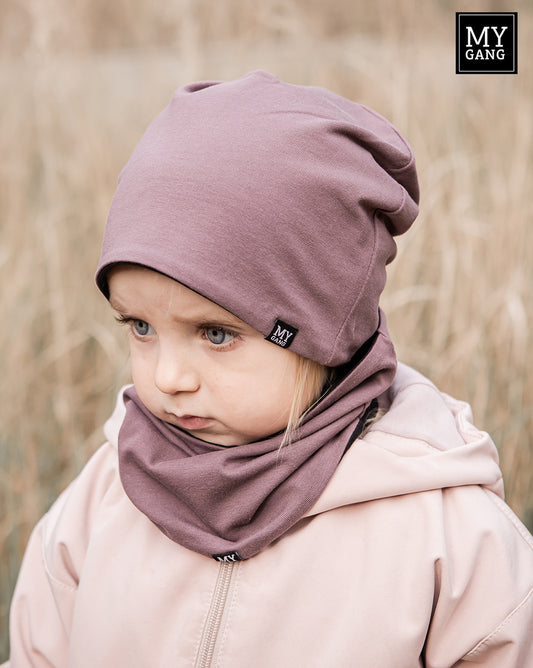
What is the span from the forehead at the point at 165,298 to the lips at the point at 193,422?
18 cm

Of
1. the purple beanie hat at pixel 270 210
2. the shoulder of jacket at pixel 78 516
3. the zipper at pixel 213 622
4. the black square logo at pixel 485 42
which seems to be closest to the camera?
the purple beanie hat at pixel 270 210

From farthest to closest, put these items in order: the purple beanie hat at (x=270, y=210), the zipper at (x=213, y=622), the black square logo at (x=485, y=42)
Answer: the black square logo at (x=485, y=42) < the zipper at (x=213, y=622) < the purple beanie hat at (x=270, y=210)

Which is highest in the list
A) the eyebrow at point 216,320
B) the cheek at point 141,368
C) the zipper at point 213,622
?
the eyebrow at point 216,320

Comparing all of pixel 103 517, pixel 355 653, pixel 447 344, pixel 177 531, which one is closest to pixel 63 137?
pixel 447 344

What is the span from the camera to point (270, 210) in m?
1.18

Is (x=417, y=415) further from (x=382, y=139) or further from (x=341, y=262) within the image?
(x=382, y=139)

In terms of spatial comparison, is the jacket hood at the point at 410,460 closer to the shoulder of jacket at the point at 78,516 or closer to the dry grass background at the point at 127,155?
the shoulder of jacket at the point at 78,516

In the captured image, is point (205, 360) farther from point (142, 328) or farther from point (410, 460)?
point (410, 460)

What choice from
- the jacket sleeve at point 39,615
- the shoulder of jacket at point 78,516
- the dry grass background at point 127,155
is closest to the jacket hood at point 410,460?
the shoulder of jacket at point 78,516

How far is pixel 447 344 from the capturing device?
2369mm

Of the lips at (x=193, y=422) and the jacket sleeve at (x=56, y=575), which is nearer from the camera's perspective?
the lips at (x=193, y=422)

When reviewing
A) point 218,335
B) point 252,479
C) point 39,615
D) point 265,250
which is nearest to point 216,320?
point 218,335

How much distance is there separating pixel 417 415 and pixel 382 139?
49 cm

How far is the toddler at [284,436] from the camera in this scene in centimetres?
119
